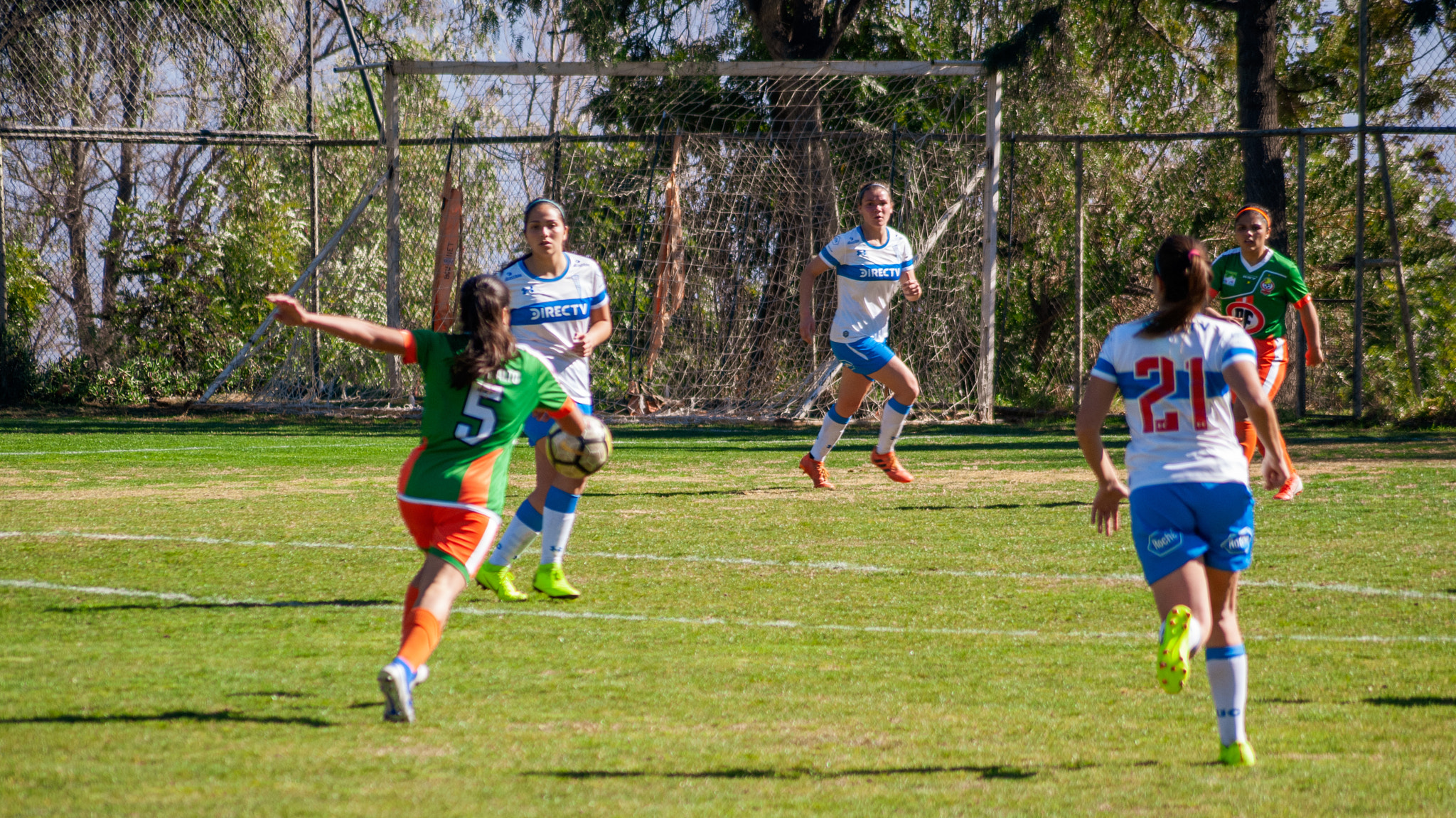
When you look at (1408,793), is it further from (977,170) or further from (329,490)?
(977,170)

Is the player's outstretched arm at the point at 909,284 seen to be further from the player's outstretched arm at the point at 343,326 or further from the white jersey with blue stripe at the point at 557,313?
the player's outstretched arm at the point at 343,326

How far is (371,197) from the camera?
18.7m

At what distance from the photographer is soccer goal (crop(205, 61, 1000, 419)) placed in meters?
18.7

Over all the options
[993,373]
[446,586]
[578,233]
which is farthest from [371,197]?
[446,586]

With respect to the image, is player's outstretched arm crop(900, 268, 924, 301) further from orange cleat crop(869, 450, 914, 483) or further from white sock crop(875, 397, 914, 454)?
orange cleat crop(869, 450, 914, 483)

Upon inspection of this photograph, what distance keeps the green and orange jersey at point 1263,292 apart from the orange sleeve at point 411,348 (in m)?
6.71

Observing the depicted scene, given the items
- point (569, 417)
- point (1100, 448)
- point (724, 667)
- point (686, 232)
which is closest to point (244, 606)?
point (569, 417)

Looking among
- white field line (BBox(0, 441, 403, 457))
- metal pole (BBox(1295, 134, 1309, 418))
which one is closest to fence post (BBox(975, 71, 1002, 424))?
metal pole (BBox(1295, 134, 1309, 418))

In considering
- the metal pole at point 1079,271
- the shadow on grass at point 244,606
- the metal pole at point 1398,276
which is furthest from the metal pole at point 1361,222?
the shadow on grass at point 244,606

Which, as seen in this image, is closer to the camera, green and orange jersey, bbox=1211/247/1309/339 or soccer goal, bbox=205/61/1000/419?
green and orange jersey, bbox=1211/247/1309/339

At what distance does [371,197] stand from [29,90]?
5.23m

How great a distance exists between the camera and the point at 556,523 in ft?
22.0

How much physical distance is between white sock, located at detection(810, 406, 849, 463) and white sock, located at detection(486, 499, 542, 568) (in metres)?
4.36

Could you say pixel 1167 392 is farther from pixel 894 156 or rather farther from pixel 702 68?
pixel 702 68
